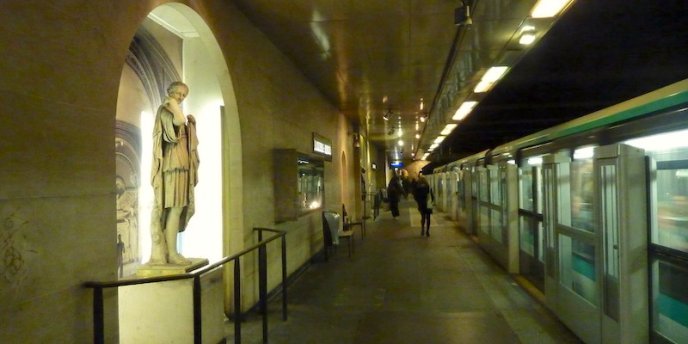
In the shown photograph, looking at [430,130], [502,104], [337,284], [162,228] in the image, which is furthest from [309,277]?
[502,104]

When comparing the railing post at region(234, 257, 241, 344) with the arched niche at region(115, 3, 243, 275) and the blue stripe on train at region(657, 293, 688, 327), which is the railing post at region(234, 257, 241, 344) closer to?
the arched niche at region(115, 3, 243, 275)

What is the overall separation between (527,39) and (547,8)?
133 centimetres

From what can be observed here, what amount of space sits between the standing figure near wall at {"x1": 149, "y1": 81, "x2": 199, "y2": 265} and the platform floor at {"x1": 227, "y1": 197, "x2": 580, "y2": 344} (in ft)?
4.98

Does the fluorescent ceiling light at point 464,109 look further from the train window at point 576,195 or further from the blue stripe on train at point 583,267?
the blue stripe on train at point 583,267

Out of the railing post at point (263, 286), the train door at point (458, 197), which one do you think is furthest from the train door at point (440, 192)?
the railing post at point (263, 286)

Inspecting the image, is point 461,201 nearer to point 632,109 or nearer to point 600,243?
point 600,243

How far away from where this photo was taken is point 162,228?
Answer: 4.30 metres

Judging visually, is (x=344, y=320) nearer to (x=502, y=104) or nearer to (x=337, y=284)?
(x=337, y=284)

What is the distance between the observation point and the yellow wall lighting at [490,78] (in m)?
8.85

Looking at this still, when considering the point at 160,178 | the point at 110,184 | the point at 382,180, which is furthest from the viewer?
the point at 382,180

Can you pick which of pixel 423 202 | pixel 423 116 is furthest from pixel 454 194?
pixel 423 202

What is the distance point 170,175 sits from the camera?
4.21 meters

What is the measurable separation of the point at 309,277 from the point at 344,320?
2.71 meters

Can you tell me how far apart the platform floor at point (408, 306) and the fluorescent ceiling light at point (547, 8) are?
3.48 meters
